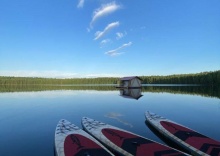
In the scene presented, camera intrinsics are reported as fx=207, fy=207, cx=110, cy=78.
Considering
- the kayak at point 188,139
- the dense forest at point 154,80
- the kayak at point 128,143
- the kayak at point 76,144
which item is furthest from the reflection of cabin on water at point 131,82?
the kayak at point 76,144

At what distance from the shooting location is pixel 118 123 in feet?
59.0

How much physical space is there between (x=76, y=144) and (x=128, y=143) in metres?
2.71

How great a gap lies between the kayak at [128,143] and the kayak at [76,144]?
80 centimetres

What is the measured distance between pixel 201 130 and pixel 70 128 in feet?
31.8

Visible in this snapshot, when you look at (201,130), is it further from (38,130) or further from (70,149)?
(38,130)

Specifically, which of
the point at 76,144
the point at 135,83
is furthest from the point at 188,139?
the point at 135,83

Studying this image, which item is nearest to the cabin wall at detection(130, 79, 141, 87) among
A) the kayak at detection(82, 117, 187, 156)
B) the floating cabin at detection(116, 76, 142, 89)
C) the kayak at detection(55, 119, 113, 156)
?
the floating cabin at detection(116, 76, 142, 89)

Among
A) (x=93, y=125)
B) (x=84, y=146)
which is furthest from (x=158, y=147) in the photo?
(x=93, y=125)

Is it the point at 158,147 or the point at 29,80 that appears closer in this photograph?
the point at 158,147

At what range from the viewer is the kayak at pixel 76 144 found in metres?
9.55

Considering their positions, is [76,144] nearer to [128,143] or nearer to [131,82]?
[128,143]

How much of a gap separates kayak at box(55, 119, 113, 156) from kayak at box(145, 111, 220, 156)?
13.9ft

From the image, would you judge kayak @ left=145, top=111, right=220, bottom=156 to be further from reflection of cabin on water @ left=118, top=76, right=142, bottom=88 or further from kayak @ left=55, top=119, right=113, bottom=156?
reflection of cabin on water @ left=118, top=76, right=142, bottom=88

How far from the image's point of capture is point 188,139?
11508 mm
